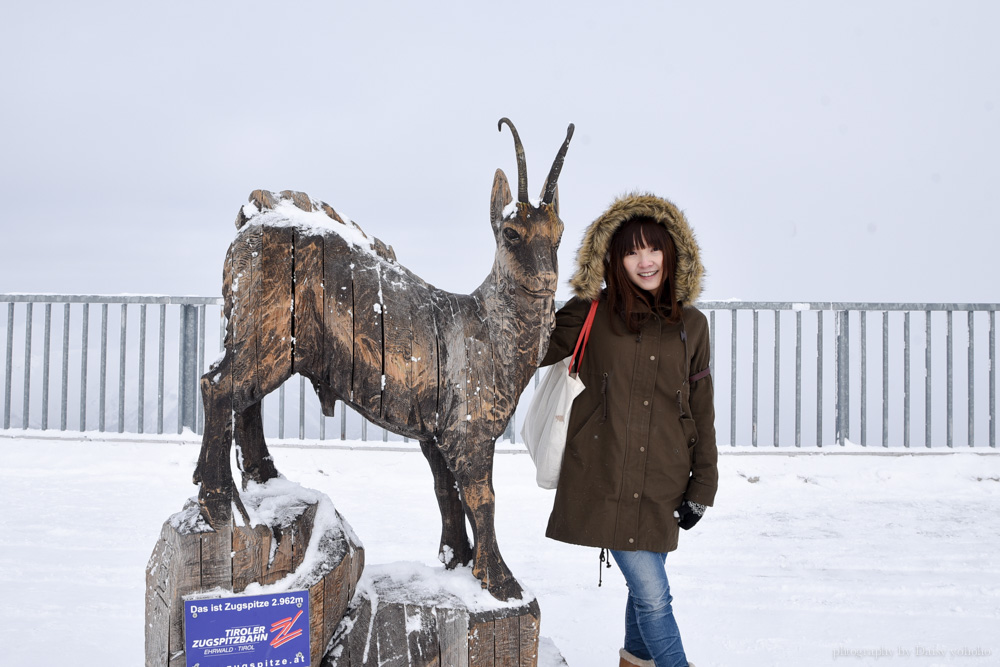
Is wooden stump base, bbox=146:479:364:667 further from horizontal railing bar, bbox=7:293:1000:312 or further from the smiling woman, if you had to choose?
horizontal railing bar, bbox=7:293:1000:312

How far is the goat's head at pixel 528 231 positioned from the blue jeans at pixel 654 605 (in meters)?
0.92

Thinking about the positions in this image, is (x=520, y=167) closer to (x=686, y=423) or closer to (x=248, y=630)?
(x=686, y=423)

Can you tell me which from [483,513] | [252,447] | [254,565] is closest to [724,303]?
[483,513]

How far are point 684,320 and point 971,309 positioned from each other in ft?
16.2

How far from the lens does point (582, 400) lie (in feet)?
7.29

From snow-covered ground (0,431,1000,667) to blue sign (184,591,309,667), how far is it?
1.03m

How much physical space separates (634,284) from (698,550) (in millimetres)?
2184

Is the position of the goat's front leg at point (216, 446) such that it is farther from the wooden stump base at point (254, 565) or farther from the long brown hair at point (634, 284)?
A: the long brown hair at point (634, 284)

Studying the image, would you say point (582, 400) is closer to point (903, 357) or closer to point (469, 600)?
point (469, 600)

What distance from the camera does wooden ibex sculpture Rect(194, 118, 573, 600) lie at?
1834mm

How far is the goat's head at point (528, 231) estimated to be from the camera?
6.23 ft

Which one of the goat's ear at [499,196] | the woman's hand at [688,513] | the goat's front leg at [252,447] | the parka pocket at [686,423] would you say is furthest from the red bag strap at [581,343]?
the goat's front leg at [252,447]

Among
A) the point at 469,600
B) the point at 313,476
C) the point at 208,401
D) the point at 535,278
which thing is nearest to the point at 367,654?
the point at 469,600

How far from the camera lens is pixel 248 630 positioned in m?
1.81
